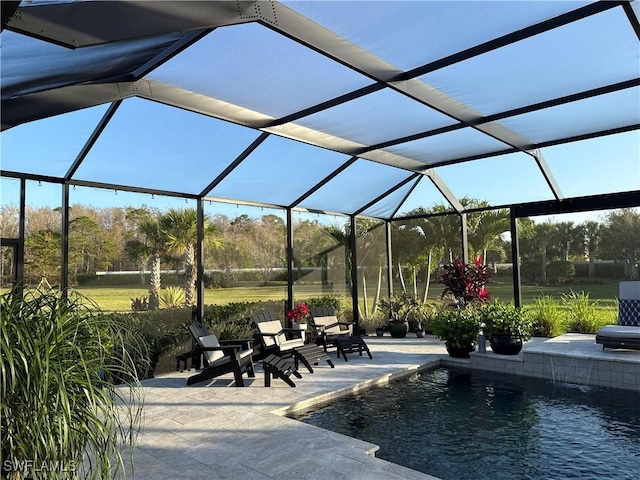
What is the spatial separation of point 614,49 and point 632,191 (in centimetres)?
498

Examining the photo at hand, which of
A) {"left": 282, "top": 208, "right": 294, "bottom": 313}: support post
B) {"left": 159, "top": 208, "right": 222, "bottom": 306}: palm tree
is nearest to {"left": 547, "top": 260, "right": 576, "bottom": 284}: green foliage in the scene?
{"left": 282, "top": 208, "right": 294, "bottom": 313}: support post

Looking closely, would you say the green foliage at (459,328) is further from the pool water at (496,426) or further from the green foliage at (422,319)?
the green foliage at (422,319)

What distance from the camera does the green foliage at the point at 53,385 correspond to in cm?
173

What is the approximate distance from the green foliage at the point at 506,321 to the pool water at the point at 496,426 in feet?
3.35

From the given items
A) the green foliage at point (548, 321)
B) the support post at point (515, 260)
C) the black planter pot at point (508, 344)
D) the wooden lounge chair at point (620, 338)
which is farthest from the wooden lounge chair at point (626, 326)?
the support post at point (515, 260)

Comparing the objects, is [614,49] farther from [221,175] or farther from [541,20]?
[221,175]

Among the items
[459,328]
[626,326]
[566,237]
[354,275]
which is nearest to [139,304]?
[354,275]

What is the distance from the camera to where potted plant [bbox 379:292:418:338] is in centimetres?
1149

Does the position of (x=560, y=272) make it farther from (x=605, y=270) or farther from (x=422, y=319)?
(x=422, y=319)

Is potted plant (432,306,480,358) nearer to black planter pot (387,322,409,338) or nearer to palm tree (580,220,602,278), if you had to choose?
black planter pot (387,322,409,338)

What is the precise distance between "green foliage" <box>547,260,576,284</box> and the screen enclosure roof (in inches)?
574

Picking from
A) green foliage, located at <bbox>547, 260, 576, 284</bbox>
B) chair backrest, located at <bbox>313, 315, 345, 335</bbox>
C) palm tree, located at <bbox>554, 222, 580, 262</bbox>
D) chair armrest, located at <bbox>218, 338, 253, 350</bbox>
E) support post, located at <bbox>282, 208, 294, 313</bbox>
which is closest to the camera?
chair armrest, located at <bbox>218, 338, 253, 350</bbox>

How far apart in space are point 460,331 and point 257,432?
5.12 meters

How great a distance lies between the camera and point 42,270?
6707 millimetres
